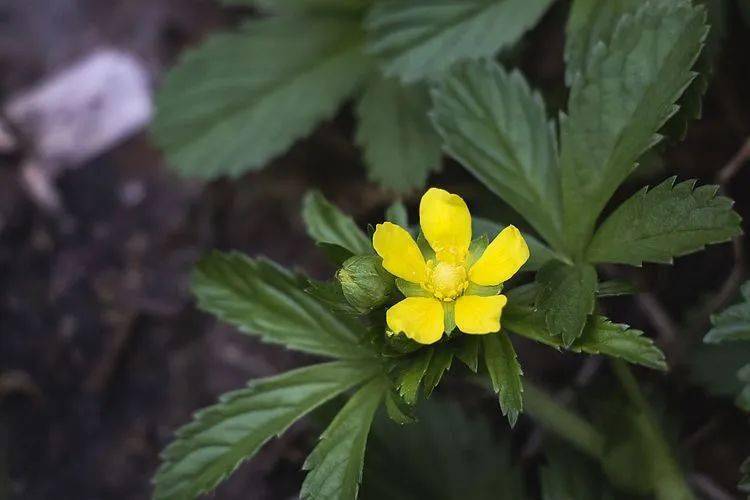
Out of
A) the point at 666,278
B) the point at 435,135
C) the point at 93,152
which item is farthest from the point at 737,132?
the point at 93,152

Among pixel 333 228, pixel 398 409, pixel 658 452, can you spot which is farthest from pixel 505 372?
pixel 658 452

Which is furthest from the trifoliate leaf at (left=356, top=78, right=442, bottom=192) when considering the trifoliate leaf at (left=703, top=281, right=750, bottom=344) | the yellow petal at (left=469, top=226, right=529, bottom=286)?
the trifoliate leaf at (left=703, top=281, right=750, bottom=344)

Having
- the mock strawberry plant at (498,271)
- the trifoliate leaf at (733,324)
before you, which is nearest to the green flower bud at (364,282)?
the mock strawberry plant at (498,271)

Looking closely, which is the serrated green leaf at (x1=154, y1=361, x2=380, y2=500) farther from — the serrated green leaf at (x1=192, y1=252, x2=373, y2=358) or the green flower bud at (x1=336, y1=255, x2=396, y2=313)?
the green flower bud at (x1=336, y1=255, x2=396, y2=313)

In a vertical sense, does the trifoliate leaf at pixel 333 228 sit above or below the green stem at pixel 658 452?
above

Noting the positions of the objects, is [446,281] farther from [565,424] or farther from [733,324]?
[565,424]

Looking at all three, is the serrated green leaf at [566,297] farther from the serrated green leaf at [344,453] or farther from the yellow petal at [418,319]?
the serrated green leaf at [344,453]

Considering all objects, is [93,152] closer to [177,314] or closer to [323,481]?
[177,314]
